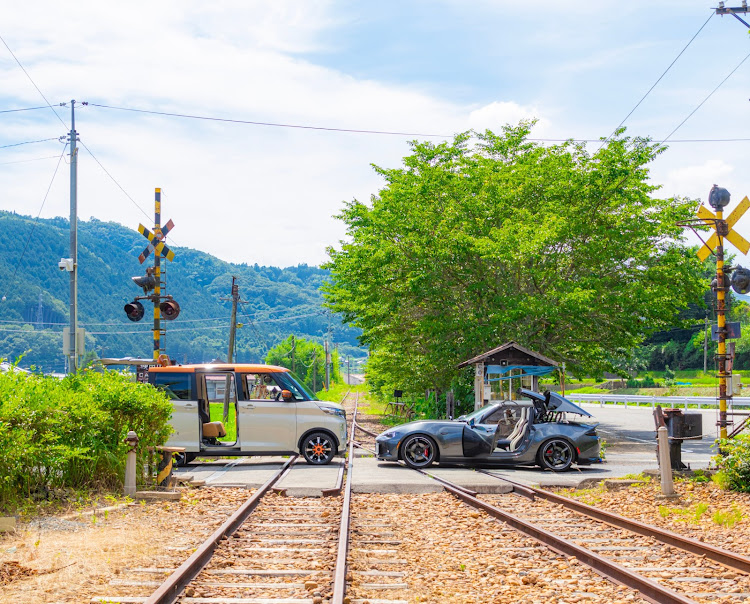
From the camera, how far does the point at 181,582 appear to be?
6.28 meters

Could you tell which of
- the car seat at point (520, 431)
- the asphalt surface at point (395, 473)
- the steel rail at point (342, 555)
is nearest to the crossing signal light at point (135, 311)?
the asphalt surface at point (395, 473)

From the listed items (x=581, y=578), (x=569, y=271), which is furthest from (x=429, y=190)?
Result: (x=581, y=578)

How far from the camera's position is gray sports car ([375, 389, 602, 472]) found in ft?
52.9

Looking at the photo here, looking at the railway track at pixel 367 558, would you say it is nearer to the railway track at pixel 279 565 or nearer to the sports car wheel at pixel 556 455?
the railway track at pixel 279 565

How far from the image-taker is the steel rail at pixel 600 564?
5.94 metres

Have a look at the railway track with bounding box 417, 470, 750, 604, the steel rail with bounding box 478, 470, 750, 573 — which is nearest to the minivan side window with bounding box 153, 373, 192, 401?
the railway track with bounding box 417, 470, 750, 604

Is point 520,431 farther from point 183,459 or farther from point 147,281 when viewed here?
point 147,281

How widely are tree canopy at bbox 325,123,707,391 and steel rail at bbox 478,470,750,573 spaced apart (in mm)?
14542

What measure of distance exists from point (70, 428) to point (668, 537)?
7146mm

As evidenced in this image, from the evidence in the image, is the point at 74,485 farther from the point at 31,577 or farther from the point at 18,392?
the point at 31,577

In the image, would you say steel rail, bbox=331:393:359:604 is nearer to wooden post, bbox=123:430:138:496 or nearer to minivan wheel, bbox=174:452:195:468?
wooden post, bbox=123:430:138:496

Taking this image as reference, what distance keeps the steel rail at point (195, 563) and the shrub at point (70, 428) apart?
2.13 metres

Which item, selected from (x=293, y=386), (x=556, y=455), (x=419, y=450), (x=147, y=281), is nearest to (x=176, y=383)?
(x=293, y=386)

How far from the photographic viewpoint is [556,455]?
53.4 ft
